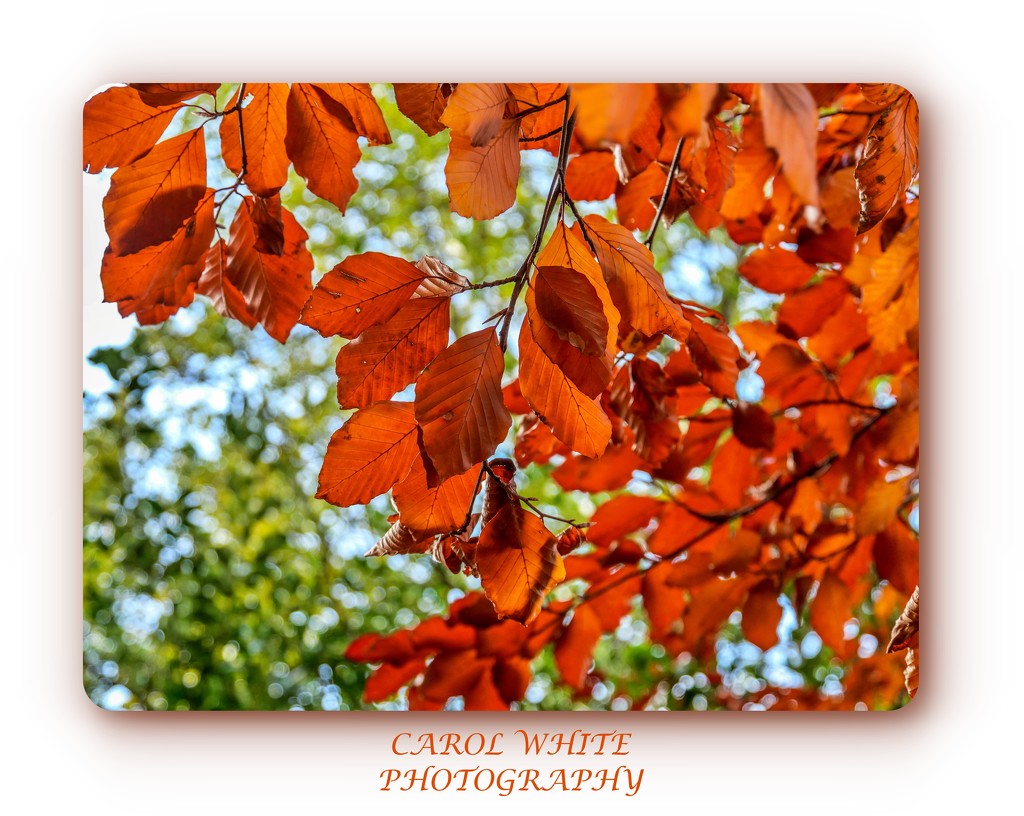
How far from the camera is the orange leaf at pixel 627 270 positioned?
758 millimetres

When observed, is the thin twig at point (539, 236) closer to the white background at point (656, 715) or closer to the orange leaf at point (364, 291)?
the orange leaf at point (364, 291)

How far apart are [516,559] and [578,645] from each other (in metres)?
0.41

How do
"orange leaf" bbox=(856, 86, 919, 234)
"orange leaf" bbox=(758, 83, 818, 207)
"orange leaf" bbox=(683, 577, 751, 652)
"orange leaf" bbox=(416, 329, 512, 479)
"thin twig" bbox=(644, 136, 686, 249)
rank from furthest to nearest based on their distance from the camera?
1. "orange leaf" bbox=(683, 577, 751, 652)
2. "thin twig" bbox=(644, 136, 686, 249)
3. "orange leaf" bbox=(856, 86, 919, 234)
4. "orange leaf" bbox=(416, 329, 512, 479)
5. "orange leaf" bbox=(758, 83, 818, 207)

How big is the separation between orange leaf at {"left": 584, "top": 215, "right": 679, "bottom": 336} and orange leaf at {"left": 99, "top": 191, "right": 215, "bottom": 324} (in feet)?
1.44

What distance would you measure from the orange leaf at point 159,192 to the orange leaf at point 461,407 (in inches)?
16.4

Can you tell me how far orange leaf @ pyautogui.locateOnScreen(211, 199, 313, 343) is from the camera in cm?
101

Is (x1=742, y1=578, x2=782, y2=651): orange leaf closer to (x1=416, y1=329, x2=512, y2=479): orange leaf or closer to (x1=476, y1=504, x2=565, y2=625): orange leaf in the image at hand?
(x1=476, y1=504, x2=565, y2=625): orange leaf

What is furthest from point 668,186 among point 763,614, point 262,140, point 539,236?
point 763,614

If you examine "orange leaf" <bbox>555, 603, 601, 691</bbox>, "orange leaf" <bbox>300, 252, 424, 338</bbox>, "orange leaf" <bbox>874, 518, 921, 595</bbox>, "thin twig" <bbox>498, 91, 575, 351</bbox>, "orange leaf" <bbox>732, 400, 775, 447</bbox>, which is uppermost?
"thin twig" <bbox>498, 91, 575, 351</bbox>

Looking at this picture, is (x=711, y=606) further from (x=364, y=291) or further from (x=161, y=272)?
(x=161, y=272)

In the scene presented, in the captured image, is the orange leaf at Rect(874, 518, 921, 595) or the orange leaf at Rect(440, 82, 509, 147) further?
the orange leaf at Rect(874, 518, 921, 595)

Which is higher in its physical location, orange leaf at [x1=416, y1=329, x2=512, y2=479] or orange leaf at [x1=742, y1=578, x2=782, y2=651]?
orange leaf at [x1=416, y1=329, x2=512, y2=479]

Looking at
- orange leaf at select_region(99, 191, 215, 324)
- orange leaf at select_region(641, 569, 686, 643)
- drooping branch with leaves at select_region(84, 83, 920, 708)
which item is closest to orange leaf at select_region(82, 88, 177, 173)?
drooping branch with leaves at select_region(84, 83, 920, 708)
